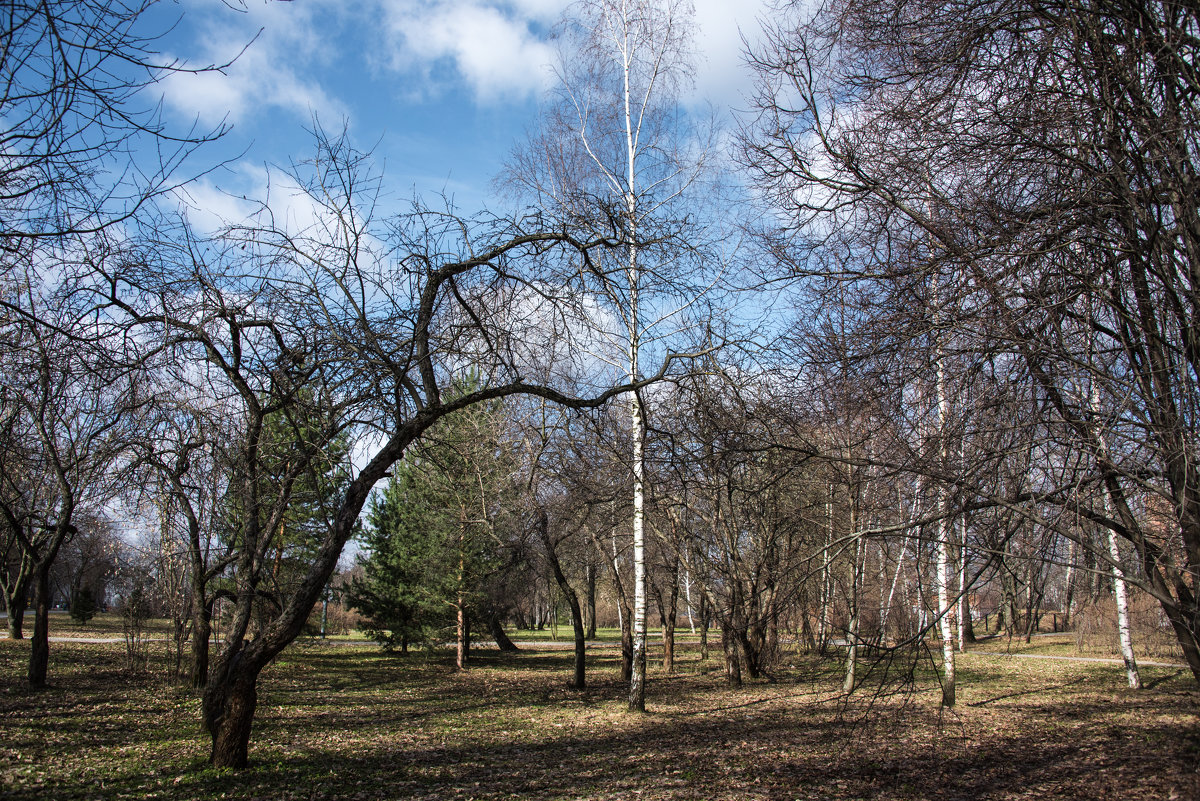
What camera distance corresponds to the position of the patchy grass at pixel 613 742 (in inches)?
247

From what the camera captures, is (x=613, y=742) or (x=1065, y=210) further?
(x=613, y=742)

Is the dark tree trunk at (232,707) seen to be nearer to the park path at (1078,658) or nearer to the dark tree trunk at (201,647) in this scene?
the dark tree trunk at (201,647)

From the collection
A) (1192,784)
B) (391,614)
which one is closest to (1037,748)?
(1192,784)

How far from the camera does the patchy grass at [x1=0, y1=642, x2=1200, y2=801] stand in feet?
20.5

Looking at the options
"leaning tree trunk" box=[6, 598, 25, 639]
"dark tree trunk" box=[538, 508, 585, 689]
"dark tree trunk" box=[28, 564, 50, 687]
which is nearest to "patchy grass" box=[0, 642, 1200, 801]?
"dark tree trunk" box=[28, 564, 50, 687]

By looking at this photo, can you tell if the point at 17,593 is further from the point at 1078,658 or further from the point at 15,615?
the point at 1078,658

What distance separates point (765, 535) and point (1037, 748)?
7.38m

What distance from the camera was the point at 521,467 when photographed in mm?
12094

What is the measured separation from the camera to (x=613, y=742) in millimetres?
9070

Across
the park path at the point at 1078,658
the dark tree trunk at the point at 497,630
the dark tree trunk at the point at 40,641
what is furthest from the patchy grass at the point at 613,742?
the dark tree trunk at the point at 497,630

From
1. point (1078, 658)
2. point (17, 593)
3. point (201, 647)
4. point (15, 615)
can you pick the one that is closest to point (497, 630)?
point (15, 615)

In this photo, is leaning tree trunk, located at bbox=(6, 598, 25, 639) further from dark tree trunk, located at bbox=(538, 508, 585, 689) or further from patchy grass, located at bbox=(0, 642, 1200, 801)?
dark tree trunk, located at bbox=(538, 508, 585, 689)

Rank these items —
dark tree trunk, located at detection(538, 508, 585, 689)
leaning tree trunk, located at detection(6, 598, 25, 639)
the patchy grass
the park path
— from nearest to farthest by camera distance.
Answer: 1. the patchy grass
2. dark tree trunk, located at detection(538, 508, 585, 689)
3. leaning tree trunk, located at detection(6, 598, 25, 639)
4. the park path

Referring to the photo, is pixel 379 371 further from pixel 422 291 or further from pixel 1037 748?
pixel 1037 748
